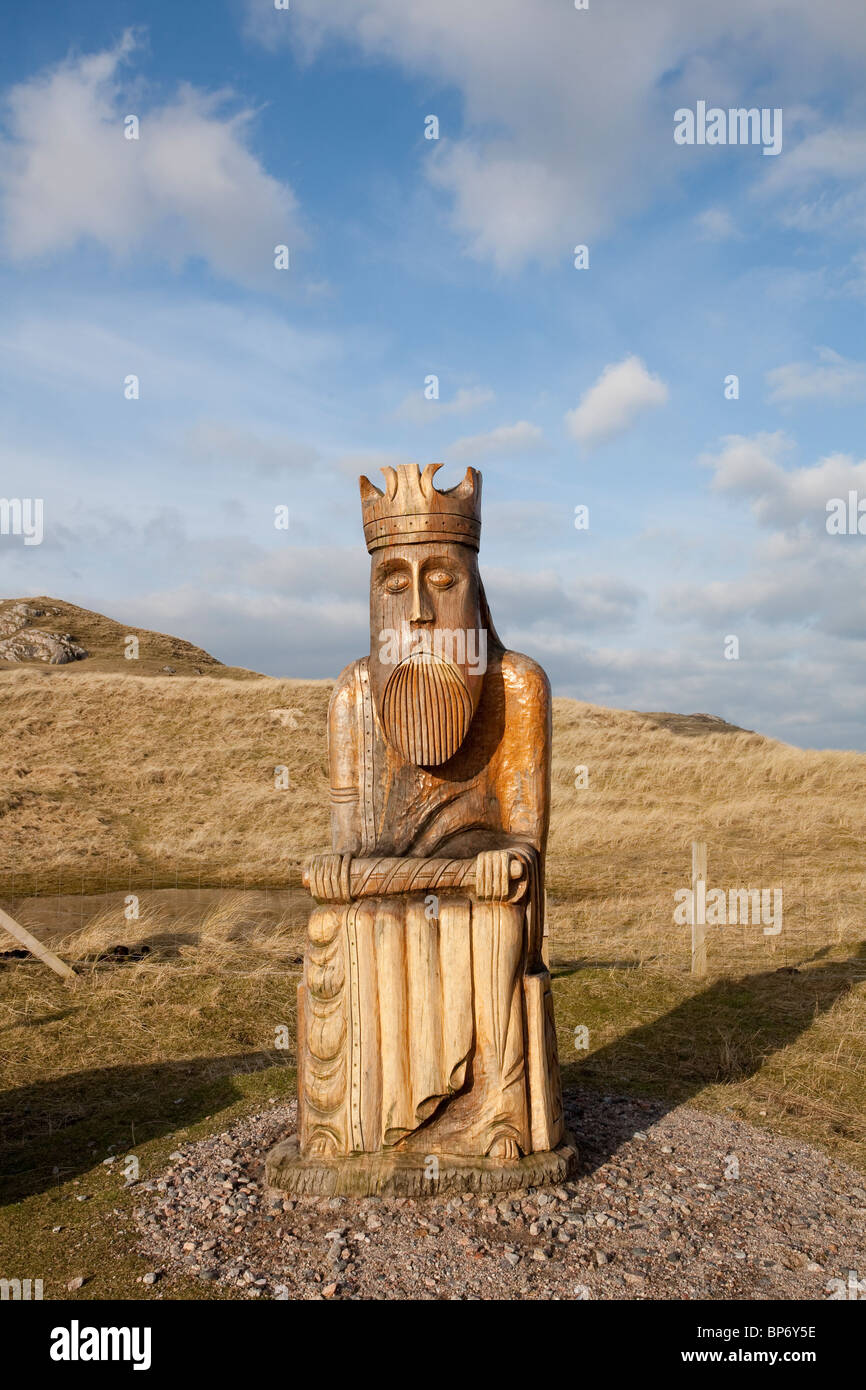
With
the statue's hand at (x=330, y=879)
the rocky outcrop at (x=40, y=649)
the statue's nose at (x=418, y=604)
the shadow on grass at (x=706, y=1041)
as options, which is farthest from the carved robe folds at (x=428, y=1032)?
the rocky outcrop at (x=40, y=649)

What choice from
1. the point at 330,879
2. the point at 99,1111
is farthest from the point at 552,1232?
the point at 99,1111

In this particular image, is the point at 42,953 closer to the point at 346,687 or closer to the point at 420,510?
the point at 346,687

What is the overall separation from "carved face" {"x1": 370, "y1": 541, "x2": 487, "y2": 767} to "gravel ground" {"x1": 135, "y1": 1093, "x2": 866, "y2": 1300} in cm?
233

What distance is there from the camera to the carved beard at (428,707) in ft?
16.9

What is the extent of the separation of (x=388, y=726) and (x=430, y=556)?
39.3 inches

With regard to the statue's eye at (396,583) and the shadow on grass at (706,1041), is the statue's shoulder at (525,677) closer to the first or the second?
the statue's eye at (396,583)

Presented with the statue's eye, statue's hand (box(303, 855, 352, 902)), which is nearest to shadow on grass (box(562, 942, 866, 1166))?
statue's hand (box(303, 855, 352, 902))

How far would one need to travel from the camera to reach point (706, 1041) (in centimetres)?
796

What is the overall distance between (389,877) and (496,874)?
57cm

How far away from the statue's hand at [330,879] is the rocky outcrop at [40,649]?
1391 inches

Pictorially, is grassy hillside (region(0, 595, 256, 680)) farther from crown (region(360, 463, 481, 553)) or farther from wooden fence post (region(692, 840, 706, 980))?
crown (region(360, 463, 481, 553))

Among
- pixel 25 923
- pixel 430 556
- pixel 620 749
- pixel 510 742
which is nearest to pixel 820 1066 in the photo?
pixel 510 742

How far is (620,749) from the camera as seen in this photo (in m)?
27.0

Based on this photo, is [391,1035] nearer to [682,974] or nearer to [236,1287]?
[236,1287]
